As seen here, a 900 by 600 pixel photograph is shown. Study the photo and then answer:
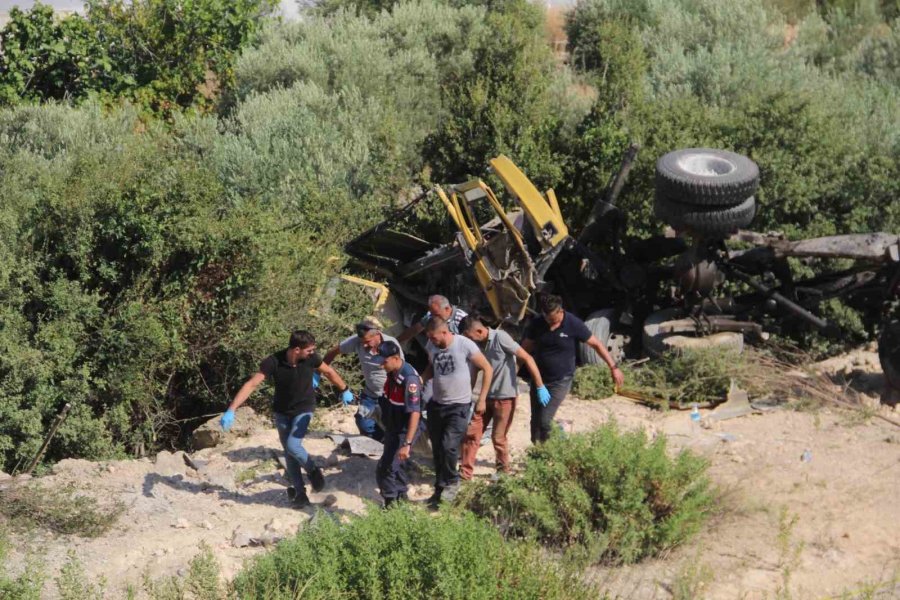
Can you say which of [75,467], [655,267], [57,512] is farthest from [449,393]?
[655,267]

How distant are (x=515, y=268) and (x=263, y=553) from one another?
493cm

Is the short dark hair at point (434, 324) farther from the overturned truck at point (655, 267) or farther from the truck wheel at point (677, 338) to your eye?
the truck wheel at point (677, 338)

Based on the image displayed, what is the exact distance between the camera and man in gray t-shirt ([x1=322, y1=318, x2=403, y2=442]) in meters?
9.25

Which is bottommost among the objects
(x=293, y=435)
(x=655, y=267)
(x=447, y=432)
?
(x=655, y=267)

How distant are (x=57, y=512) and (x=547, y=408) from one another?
13.0 feet

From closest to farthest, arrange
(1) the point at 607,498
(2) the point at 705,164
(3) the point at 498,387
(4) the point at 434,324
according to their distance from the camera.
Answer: (1) the point at 607,498 < (4) the point at 434,324 < (3) the point at 498,387 < (2) the point at 705,164

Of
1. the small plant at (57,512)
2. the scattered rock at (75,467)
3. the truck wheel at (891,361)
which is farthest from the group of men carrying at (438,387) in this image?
the truck wheel at (891,361)

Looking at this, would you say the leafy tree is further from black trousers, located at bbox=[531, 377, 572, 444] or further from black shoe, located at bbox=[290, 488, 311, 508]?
black trousers, located at bbox=[531, 377, 572, 444]

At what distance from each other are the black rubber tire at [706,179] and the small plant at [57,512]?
6.53 m

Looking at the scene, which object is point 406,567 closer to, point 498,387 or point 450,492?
point 450,492

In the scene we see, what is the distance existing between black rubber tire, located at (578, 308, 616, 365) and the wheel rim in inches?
74.3

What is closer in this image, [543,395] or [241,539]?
[241,539]

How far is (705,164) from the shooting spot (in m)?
13.0

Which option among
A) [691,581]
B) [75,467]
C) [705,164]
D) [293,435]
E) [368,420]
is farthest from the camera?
[705,164]
